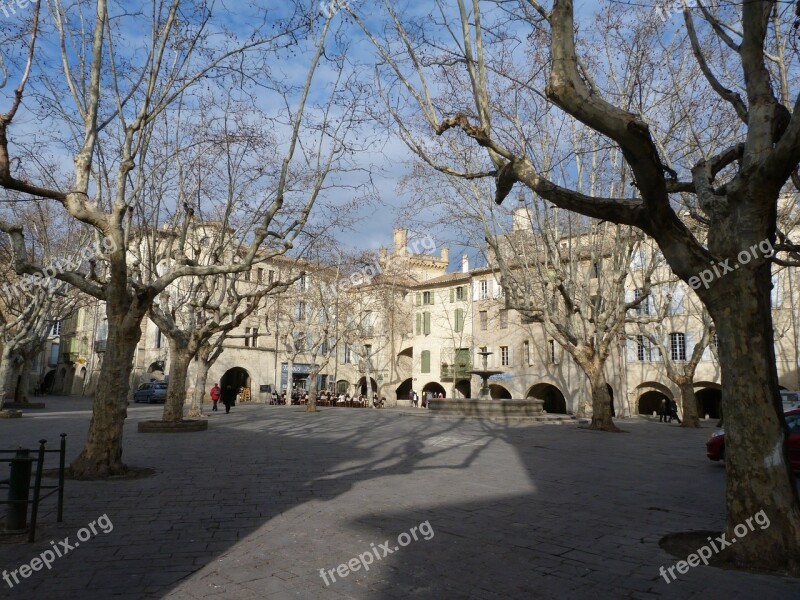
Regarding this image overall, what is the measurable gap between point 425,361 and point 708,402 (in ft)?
71.1

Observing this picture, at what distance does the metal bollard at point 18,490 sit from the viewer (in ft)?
18.7

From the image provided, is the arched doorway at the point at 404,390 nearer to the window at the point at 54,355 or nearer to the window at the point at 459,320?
the window at the point at 459,320

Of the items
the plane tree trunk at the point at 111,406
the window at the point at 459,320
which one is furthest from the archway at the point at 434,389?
the plane tree trunk at the point at 111,406

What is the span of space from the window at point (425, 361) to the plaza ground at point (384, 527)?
1453 inches

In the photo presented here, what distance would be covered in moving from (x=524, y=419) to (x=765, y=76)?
19.9 meters

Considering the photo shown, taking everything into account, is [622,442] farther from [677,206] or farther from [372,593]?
[372,593]

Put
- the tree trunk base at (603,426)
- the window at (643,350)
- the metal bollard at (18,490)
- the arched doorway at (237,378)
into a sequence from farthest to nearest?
the arched doorway at (237,378), the window at (643,350), the tree trunk base at (603,426), the metal bollard at (18,490)

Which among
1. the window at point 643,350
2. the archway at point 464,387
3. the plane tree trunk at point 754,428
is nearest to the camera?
the plane tree trunk at point 754,428

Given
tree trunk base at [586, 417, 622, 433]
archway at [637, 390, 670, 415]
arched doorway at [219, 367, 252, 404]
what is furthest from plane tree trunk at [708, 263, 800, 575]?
arched doorway at [219, 367, 252, 404]

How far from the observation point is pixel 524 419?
24.4 m

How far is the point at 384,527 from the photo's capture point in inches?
246

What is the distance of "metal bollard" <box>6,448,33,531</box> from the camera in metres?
5.69

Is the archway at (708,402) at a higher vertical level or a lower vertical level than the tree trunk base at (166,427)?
higher

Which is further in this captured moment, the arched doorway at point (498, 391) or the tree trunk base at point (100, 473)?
the arched doorway at point (498, 391)
